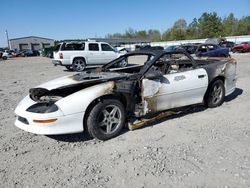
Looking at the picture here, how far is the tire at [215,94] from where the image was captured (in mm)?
5730

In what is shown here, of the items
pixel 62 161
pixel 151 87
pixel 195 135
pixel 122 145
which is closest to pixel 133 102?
pixel 151 87

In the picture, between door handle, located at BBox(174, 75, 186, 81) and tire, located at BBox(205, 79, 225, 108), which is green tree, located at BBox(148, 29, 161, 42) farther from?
door handle, located at BBox(174, 75, 186, 81)

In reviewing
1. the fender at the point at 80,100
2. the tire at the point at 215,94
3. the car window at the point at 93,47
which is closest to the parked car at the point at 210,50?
the car window at the point at 93,47

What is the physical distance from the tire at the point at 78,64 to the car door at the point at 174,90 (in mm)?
10761

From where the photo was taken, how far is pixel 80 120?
3.97 m

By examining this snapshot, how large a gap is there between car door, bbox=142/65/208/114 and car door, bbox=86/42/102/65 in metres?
10.8

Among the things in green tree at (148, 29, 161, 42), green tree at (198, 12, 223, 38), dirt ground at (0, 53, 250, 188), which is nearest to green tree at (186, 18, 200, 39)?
green tree at (198, 12, 223, 38)

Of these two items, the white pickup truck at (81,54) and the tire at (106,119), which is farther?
the white pickup truck at (81,54)

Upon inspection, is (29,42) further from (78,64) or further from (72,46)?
(78,64)

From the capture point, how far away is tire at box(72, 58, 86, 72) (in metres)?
15.2

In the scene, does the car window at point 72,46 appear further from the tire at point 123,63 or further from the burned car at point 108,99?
the burned car at point 108,99

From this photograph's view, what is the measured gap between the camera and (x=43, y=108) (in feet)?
12.9

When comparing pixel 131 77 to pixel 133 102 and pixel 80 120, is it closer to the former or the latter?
pixel 133 102

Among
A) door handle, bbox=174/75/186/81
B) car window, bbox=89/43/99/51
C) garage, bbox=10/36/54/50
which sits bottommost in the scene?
door handle, bbox=174/75/186/81
